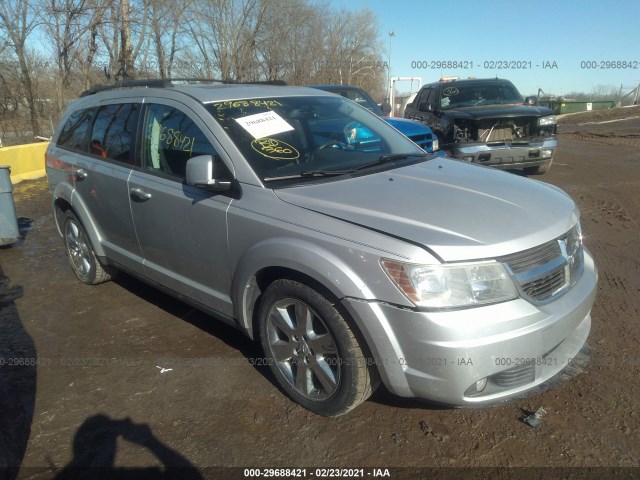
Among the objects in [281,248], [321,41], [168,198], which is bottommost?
[281,248]

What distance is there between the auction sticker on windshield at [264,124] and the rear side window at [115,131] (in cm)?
111

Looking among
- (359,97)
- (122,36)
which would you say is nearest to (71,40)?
(122,36)

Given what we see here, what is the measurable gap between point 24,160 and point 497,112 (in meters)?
9.99

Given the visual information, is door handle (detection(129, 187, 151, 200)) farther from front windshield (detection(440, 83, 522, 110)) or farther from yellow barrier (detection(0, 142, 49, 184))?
yellow barrier (detection(0, 142, 49, 184))

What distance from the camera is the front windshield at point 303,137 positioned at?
3.16 meters

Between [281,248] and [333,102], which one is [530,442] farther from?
[333,102]

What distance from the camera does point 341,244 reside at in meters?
Result: 2.50

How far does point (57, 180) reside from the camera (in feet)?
16.3

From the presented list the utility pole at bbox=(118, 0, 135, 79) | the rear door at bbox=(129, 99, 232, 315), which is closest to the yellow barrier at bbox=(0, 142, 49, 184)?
the utility pole at bbox=(118, 0, 135, 79)

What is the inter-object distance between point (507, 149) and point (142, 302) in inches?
256

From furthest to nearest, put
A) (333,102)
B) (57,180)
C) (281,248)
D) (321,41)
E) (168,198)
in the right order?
(321,41) < (57,180) < (333,102) < (168,198) < (281,248)

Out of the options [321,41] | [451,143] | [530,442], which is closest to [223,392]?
[530,442]

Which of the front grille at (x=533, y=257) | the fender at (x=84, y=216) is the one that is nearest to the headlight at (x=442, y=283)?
the front grille at (x=533, y=257)

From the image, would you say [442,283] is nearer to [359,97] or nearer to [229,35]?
[359,97]
